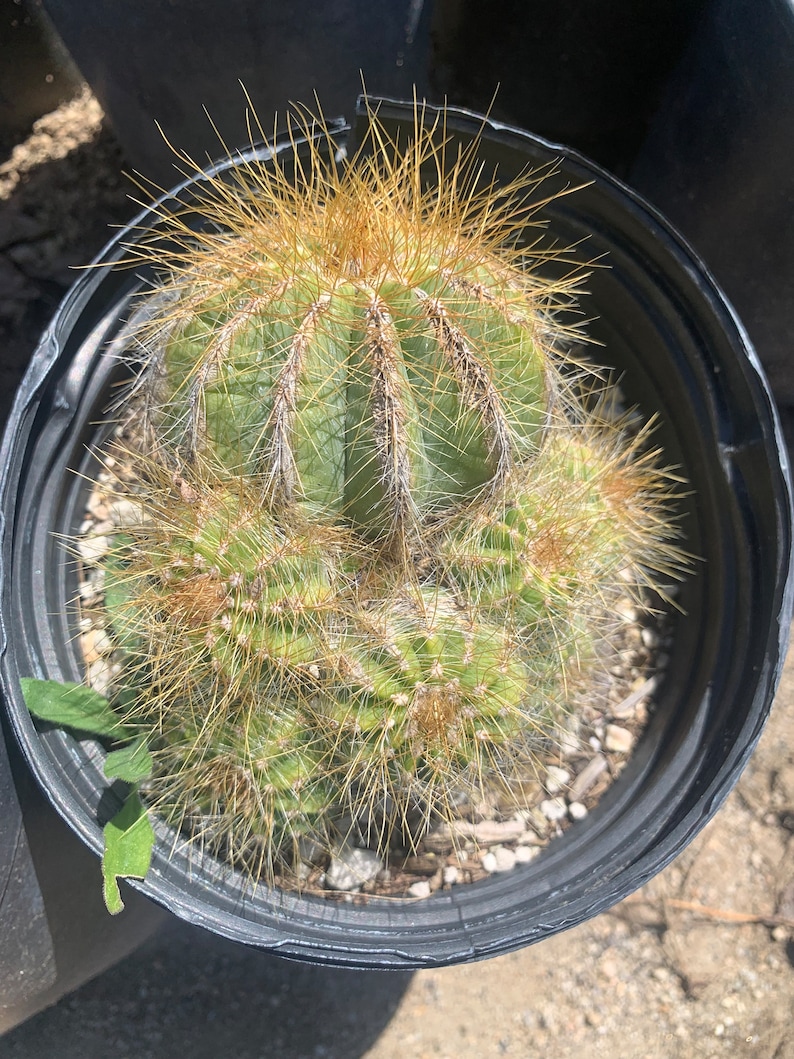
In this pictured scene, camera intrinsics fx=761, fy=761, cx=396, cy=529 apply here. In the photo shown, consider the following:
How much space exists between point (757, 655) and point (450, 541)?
47cm

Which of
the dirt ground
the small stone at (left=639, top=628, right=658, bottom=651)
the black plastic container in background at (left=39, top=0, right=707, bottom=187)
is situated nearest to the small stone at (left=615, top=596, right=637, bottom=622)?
the small stone at (left=639, top=628, right=658, bottom=651)

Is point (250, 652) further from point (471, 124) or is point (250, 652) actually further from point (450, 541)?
point (471, 124)

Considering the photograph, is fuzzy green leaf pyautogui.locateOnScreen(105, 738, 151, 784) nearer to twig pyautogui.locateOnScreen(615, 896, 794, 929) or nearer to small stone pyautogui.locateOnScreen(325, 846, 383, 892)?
small stone pyautogui.locateOnScreen(325, 846, 383, 892)

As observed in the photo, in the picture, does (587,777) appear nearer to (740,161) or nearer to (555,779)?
(555,779)

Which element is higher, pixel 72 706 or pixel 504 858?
pixel 72 706

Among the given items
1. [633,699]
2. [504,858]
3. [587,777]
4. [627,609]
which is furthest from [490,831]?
[627,609]

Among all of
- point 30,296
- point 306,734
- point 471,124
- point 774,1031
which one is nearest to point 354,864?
point 306,734

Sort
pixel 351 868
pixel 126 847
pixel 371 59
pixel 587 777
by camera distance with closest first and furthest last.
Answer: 1. pixel 126 847
2. pixel 351 868
3. pixel 587 777
4. pixel 371 59

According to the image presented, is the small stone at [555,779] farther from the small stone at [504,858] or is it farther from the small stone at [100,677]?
the small stone at [100,677]

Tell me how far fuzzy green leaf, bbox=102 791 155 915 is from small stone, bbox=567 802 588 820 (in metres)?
0.63

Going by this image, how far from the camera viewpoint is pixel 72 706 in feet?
3.32

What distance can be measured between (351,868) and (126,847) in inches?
13.7

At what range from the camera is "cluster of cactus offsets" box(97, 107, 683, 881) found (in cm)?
83

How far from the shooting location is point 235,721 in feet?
3.09
